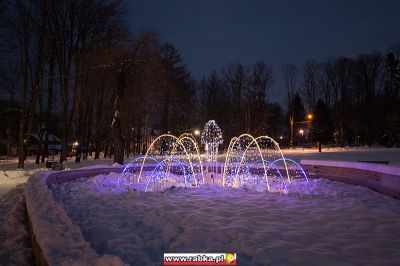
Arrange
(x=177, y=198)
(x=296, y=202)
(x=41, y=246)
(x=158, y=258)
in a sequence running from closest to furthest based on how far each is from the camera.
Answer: (x=41, y=246) → (x=158, y=258) → (x=296, y=202) → (x=177, y=198)

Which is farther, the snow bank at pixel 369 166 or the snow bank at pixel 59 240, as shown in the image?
the snow bank at pixel 369 166

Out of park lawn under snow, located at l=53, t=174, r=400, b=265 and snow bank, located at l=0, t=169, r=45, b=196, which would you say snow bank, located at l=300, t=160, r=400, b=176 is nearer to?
park lawn under snow, located at l=53, t=174, r=400, b=265

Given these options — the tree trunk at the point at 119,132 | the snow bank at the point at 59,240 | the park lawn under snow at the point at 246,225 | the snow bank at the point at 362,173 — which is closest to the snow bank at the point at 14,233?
the snow bank at the point at 59,240

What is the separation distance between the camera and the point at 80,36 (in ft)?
74.3

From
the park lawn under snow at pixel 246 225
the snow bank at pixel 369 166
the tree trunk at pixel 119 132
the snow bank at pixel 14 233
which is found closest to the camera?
the park lawn under snow at pixel 246 225

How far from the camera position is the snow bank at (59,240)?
11.2ft

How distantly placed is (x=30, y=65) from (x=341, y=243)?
21.4m

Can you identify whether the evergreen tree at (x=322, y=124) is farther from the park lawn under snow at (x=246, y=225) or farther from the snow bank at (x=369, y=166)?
the park lawn under snow at (x=246, y=225)

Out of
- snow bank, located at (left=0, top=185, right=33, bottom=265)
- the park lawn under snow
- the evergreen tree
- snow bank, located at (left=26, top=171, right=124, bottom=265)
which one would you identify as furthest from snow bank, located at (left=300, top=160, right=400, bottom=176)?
the evergreen tree

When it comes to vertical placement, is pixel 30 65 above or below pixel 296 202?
above

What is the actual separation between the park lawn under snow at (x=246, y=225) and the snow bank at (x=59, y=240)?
470mm

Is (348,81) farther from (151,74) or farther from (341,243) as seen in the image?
(341,243)

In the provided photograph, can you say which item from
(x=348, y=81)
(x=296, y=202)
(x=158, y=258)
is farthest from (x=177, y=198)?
(x=348, y=81)

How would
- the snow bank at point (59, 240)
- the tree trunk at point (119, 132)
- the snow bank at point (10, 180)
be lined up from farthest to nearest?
1. the tree trunk at point (119, 132)
2. the snow bank at point (10, 180)
3. the snow bank at point (59, 240)
